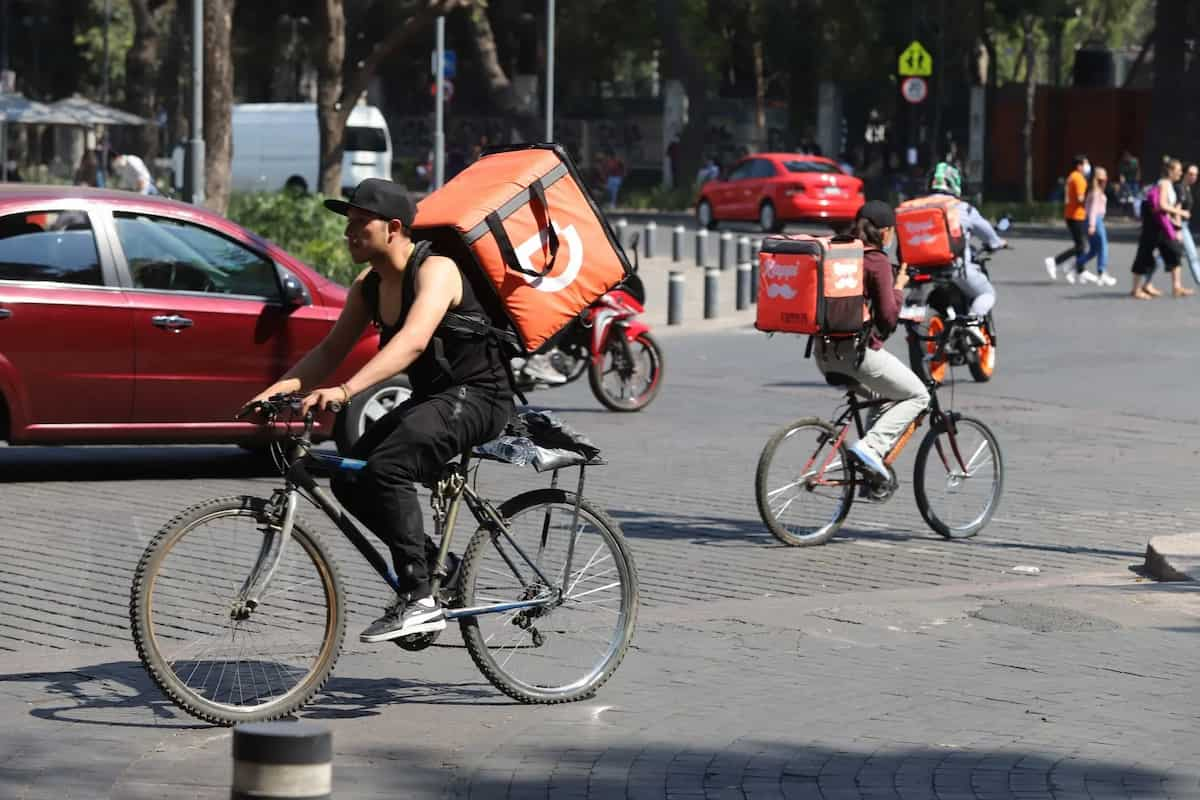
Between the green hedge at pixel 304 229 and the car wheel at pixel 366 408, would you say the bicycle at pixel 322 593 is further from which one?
the green hedge at pixel 304 229

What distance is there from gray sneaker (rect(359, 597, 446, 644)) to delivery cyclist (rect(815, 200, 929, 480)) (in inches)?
155

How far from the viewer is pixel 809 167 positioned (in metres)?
41.2

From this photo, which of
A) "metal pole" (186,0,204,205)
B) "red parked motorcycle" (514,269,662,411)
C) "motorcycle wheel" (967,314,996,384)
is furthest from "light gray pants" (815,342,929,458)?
"metal pole" (186,0,204,205)

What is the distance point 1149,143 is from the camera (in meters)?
46.7

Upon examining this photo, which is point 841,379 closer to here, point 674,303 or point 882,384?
point 882,384

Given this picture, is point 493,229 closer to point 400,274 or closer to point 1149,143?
point 400,274

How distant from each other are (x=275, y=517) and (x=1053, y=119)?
56.4m

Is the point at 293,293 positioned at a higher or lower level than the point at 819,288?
lower

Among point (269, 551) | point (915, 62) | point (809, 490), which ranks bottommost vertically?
point (809, 490)

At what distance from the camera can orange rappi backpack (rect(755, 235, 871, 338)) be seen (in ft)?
31.8

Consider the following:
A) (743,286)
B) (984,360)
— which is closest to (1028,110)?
(743,286)

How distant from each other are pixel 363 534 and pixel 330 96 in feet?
75.9

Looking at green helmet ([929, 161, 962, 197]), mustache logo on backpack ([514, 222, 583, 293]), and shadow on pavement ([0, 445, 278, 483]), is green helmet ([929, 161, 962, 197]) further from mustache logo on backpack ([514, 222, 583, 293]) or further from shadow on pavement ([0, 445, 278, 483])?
mustache logo on backpack ([514, 222, 583, 293])

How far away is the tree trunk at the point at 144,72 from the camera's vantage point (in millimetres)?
39938
